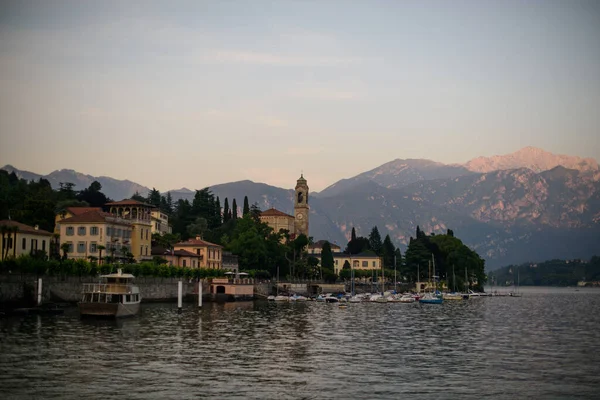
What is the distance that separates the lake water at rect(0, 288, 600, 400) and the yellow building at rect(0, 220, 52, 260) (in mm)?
26963

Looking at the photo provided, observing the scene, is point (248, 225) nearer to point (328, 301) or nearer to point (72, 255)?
point (328, 301)

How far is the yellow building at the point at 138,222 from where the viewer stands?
134 meters

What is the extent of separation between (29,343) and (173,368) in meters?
16.5

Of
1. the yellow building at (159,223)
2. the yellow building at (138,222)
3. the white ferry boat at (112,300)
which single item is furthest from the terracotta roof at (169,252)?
the white ferry boat at (112,300)

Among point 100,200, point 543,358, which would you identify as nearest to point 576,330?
point 543,358

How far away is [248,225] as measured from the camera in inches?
7392

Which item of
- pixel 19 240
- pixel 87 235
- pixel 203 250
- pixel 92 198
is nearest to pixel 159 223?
pixel 92 198

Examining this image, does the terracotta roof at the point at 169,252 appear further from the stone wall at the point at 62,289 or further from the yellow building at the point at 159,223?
the yellow building at the point at 159,223

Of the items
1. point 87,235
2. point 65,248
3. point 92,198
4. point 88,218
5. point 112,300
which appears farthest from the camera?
point 92,198

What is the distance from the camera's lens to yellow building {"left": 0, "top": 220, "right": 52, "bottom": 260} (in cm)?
10388

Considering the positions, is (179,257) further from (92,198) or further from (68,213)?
(92,198)

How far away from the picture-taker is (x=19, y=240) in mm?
107188

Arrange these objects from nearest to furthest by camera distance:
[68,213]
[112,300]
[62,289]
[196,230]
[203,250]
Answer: [112,300] → [62,289] → [68,213] → [203,250] → [196,230]

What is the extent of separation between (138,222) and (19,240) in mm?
29600
